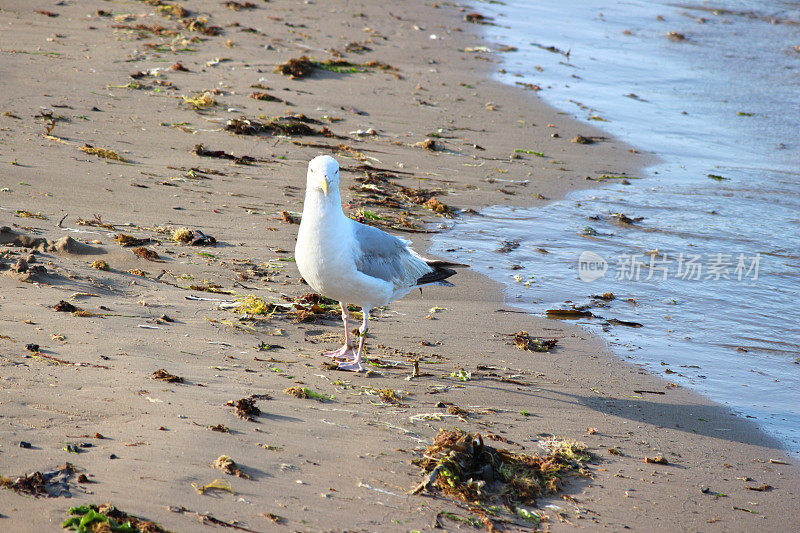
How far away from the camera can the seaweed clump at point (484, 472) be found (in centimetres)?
373

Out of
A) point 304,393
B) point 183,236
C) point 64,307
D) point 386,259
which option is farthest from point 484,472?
point 183,236

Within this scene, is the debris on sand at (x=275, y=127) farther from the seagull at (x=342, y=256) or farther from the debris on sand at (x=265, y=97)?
the seagull at (x=342, y=256)

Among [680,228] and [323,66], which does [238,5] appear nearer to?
[323,66]

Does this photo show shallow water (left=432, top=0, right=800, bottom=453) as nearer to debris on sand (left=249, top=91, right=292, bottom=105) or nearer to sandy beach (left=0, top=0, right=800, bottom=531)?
sandy beach (left=0, top=0, right=800, bottom=531)

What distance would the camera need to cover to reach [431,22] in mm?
15383

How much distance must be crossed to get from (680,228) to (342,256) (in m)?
5.09

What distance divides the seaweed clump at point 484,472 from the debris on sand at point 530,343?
66.1 inches

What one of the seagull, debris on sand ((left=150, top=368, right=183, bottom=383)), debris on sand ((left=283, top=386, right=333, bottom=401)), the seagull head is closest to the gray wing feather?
the seagull

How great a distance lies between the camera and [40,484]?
10.1 ft

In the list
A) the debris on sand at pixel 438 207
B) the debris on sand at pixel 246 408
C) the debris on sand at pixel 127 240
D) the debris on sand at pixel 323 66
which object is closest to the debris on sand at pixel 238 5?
the debris on sand at pixel 323 66

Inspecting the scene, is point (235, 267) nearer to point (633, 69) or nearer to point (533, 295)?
point (533, 295)

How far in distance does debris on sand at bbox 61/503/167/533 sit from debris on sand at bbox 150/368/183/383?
1.24 m

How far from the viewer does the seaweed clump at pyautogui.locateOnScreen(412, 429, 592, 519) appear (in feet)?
12.2

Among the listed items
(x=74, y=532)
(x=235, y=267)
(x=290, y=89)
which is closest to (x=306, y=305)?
(x=235, y=267)
